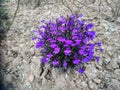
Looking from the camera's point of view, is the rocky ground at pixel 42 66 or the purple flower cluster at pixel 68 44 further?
the rocky ground at pixel 42 66

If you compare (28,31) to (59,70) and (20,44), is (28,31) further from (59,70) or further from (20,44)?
(59,70)

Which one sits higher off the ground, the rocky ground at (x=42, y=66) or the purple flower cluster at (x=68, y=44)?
the purple flower cluster at (x=68, y=44)

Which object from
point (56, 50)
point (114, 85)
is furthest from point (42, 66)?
point (114, 85)

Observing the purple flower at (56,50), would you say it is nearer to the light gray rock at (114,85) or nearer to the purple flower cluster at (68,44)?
the purple flower cluster at (68,44)

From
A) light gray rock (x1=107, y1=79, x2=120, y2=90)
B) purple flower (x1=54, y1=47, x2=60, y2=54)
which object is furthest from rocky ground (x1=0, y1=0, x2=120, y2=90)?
purple flower (x1=54, y1=47, x2=60, y2=54)

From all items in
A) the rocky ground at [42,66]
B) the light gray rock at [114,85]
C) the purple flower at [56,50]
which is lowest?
the light gray rock at [114,85]

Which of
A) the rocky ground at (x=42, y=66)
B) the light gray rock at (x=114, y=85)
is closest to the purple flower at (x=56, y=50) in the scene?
the rocky ground at (x=42, y=66)

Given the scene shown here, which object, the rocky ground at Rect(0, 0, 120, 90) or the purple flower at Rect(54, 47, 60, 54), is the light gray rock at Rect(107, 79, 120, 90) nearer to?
the rocky ground at Rect(0, 0, 120, 90)

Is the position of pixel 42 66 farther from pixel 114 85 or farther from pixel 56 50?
pixel 114 85
